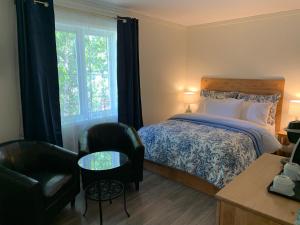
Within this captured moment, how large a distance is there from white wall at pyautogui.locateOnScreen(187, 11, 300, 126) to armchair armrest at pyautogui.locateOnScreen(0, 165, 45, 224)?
3715 mm

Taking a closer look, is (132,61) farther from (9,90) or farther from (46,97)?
(9,90)

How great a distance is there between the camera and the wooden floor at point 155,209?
7.31ft

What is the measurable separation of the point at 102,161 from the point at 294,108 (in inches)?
114

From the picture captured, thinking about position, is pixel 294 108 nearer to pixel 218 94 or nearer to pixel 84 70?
pixel 218 94

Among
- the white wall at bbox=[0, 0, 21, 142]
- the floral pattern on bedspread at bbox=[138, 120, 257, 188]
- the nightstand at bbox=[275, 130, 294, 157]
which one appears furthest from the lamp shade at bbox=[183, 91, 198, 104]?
the white wall at bbox=[0, 0, 21, 142]

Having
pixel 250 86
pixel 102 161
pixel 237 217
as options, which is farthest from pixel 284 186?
pixel 250 86

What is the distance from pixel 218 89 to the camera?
443cm

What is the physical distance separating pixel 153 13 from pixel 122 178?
2672 mm

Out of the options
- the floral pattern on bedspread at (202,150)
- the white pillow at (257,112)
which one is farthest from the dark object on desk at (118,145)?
the white pillow at (257,112)

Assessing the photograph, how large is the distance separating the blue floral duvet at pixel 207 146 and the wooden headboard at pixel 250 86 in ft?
3.48

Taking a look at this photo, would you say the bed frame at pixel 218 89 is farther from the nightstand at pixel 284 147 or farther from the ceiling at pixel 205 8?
the ceiling at pixel 205 8

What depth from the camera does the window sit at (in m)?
2.93

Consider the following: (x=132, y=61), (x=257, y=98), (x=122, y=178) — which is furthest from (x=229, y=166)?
(x=132, y=61)

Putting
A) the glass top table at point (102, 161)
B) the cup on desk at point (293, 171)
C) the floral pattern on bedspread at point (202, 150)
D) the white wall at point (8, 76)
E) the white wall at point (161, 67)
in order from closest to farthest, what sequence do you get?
the cup on desk at point (293, 171) → the glass top table at point (102, 161) → the white wall at point (8, 76) → the floral pattern on bedspread at point (202, 150) → the white wall at point (161, 67)
